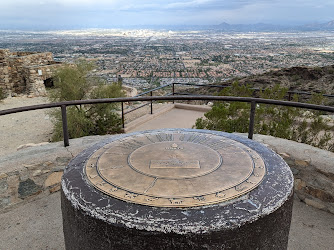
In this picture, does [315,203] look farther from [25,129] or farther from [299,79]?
[299,79]

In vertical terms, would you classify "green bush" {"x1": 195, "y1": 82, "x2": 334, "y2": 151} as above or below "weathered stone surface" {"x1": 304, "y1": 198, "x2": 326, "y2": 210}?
above

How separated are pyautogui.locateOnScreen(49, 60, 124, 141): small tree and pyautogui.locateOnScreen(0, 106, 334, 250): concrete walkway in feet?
14.1

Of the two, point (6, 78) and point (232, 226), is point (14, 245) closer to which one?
point (232, 226)

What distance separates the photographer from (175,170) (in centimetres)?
227

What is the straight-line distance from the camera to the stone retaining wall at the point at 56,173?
10.5 ft

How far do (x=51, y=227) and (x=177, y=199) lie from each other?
1.89 metres

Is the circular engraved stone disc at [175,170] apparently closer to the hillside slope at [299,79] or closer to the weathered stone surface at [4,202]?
the weathered stone surface at [4,202]

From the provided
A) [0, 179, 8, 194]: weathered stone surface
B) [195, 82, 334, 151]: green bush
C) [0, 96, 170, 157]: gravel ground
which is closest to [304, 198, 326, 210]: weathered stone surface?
[195, 82, 334, 151]: green bush

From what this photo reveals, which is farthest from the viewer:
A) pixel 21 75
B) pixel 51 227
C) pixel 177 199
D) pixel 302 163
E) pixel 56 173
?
pixel 21 75

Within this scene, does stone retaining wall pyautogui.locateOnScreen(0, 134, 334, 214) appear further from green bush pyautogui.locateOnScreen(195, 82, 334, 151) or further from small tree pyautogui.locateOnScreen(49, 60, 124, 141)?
small tree pyautogui.locateOnScreen(49, 60, 124, 141)

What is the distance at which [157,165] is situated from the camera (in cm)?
235

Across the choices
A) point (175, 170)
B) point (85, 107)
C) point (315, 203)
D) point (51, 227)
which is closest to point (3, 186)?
point (51, 227)

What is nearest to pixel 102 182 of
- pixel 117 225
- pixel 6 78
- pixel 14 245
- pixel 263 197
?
pixel 117 225

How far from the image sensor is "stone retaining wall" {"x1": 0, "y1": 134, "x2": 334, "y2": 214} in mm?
3209
